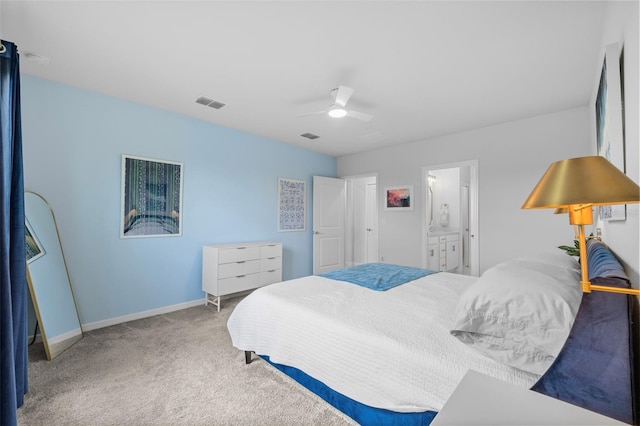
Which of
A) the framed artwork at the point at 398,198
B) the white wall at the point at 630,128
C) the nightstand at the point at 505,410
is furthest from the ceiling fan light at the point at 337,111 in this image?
the nightstand at the point at 505,410

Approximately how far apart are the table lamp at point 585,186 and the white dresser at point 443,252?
13.7 ft

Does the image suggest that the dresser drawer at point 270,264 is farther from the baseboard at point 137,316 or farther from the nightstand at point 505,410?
the nightstand at point 505,410

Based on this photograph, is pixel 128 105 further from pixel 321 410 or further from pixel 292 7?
pixel 321 410

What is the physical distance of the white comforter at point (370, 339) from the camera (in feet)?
3.92

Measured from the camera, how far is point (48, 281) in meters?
2.51

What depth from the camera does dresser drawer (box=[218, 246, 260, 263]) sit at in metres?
3.59

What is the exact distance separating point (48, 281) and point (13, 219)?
1027 millimetres

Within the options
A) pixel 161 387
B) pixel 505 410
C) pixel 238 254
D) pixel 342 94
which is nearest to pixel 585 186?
pixel 505 410

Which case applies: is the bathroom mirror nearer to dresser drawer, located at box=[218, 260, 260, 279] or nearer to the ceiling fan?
dresser drawer, located at box=[218, 260, 260, 279]

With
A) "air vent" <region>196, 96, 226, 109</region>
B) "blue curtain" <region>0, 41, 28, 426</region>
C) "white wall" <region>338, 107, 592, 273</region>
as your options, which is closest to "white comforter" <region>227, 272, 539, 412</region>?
"blue curtain" <region>0, 41, 28, 426</region>

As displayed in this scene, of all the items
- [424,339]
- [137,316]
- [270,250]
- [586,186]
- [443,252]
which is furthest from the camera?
[443,252]

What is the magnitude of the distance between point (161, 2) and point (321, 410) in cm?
274

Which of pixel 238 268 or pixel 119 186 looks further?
pixel 238 268

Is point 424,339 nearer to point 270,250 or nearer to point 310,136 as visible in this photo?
point 270,250
